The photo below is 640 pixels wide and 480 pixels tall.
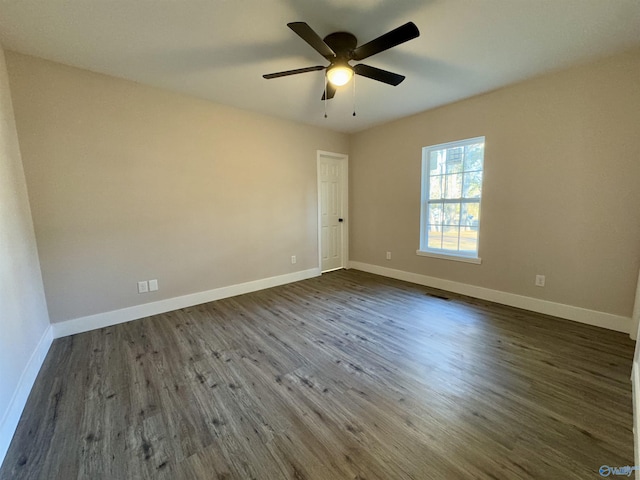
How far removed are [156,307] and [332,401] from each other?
2.42 meters

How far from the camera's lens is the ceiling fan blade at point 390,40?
1542 millimetres

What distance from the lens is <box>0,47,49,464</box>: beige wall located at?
148cm

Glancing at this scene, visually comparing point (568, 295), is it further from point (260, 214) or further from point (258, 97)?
point (258, 97)

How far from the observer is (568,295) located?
2.68 m

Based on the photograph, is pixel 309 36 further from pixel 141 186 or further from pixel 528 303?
pixel 528 303

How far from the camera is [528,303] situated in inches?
115

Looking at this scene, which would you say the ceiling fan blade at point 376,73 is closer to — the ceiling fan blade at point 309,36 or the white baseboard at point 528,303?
the ceiling fan blade at point 309,36

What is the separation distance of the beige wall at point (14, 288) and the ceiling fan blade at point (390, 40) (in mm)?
2666

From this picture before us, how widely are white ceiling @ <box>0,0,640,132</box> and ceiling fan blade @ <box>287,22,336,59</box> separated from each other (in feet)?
0.74

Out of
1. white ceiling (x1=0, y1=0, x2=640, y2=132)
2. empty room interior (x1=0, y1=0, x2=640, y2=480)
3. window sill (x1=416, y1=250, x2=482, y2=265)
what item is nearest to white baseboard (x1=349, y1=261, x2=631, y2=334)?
empty room interior (x1=0, y1=0, x2=640, y2=480)

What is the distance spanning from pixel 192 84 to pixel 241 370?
290 cm

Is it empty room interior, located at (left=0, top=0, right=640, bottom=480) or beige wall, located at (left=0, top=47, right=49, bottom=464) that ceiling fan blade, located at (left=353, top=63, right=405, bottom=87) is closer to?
empty room interior, located at (left=0, top=0, right=640, bottom=480)

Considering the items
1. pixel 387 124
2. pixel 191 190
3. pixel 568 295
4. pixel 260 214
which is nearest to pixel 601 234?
pixel 568 295

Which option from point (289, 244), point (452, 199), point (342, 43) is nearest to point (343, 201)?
point (289, 244)
